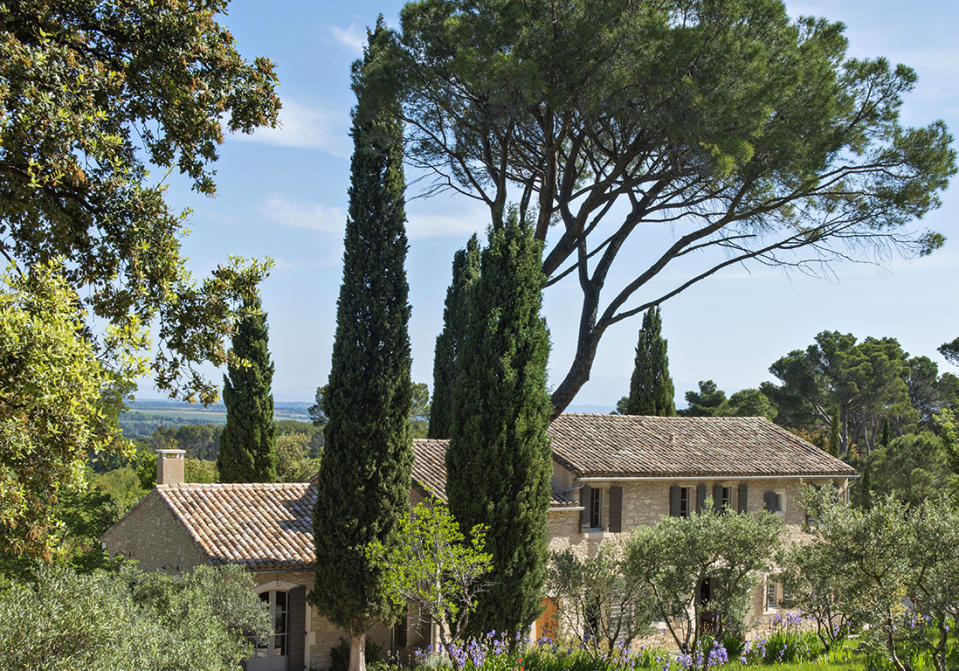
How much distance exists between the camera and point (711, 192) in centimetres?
1777

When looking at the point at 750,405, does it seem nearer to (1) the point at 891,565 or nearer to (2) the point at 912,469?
(2) the point at 912,469

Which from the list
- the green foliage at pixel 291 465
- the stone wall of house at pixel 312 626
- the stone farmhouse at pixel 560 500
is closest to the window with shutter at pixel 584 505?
the stone farmhouse at pixel 560 500

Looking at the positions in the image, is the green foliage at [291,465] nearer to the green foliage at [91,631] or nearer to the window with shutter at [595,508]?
the window with shutter at [595,508]

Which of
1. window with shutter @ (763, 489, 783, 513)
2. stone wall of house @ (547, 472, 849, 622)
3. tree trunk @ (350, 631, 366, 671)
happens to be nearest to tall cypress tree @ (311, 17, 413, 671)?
tree trunk @ (350, 631, 366, 671)

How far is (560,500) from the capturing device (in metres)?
21.6

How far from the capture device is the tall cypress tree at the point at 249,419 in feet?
82.4

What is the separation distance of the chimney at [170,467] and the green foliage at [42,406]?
46.8 feet

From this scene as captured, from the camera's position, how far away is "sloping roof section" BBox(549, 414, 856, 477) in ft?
75.6

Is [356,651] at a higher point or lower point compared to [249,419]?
lower

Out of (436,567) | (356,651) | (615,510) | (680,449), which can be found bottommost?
(356,651)

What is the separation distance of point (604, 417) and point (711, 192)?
10388mm

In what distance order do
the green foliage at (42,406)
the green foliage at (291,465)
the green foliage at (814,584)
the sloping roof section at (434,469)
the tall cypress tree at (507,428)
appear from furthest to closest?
1. the green foliage at (291,465)
2. the sloping roof section at (434,469)
3. the tall cypress tree at (507,428)
4. the green foliage at (814,584)
5. the green foliage at (42,406)

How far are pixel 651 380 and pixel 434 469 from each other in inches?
596

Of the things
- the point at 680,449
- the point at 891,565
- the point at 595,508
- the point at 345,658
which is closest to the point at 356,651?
the point at 345,658
